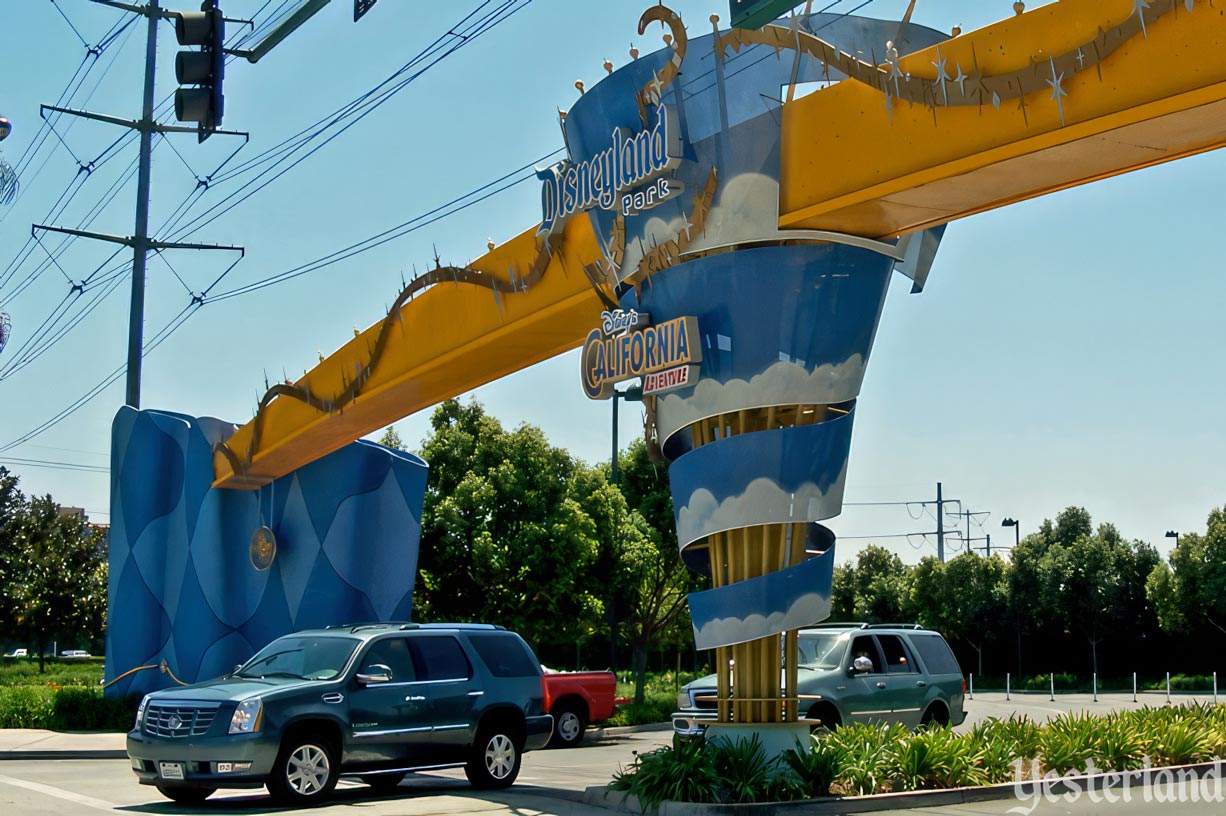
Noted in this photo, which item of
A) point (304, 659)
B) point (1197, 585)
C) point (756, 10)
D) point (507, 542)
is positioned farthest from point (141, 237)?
point (1197, 585)

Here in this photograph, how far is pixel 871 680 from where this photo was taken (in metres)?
18.5

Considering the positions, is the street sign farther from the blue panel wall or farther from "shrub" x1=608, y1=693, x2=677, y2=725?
"shrub" x1=608, y1=693, x2=677, y2=725

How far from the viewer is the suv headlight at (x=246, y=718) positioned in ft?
43.3

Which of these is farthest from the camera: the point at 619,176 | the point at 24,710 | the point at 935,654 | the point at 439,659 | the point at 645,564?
the point at 645,564

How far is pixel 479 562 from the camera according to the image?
30.2 m

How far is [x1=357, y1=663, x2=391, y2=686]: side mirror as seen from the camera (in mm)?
14320

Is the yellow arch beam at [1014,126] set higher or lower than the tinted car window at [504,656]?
higher

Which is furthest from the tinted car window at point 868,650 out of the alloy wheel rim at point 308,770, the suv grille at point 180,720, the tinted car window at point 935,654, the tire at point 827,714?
the suv grille at point 180,720

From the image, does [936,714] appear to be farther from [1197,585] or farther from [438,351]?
[1197,585]

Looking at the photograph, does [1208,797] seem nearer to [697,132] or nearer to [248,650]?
[697,132]

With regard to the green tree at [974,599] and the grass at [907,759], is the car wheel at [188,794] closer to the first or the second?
the grass at [907,759]

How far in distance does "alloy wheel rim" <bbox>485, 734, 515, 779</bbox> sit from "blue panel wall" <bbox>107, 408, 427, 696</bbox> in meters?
9.74

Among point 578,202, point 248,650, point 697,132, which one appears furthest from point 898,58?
point 248,650

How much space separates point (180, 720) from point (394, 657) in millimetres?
2439
